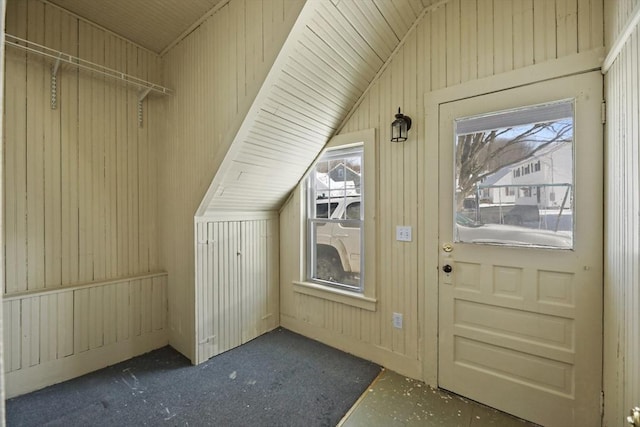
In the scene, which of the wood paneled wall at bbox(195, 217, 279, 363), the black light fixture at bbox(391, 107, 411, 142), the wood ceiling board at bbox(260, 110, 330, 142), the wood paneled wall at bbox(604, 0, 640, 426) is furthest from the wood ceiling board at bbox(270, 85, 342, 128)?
the wood paneled wall at bbox(604, 0, 640, 426)

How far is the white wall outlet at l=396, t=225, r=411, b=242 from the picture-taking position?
7.59 feet

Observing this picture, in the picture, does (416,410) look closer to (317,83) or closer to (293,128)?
(293,128)

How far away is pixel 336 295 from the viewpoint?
273 cm

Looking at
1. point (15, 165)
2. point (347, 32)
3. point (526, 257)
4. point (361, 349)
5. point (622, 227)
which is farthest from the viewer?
point (361, 349)

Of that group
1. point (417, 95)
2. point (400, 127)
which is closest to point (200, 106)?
point (400, 127)

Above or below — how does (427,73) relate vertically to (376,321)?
above

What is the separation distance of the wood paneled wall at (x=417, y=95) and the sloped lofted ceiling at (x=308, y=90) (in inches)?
7.1

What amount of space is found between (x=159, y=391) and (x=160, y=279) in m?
1.00

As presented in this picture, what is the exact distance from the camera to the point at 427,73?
7.27 feet

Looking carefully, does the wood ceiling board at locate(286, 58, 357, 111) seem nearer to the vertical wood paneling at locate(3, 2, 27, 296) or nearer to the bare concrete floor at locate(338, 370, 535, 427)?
the vertical wood paneling at locate(3, 2, 27, 296)

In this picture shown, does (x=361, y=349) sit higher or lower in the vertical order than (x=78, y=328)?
lower

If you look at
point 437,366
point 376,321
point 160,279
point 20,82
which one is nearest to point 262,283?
point 160,279

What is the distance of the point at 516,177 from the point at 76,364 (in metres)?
3.38

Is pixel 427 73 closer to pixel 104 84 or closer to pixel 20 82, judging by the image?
pixel 104 84
